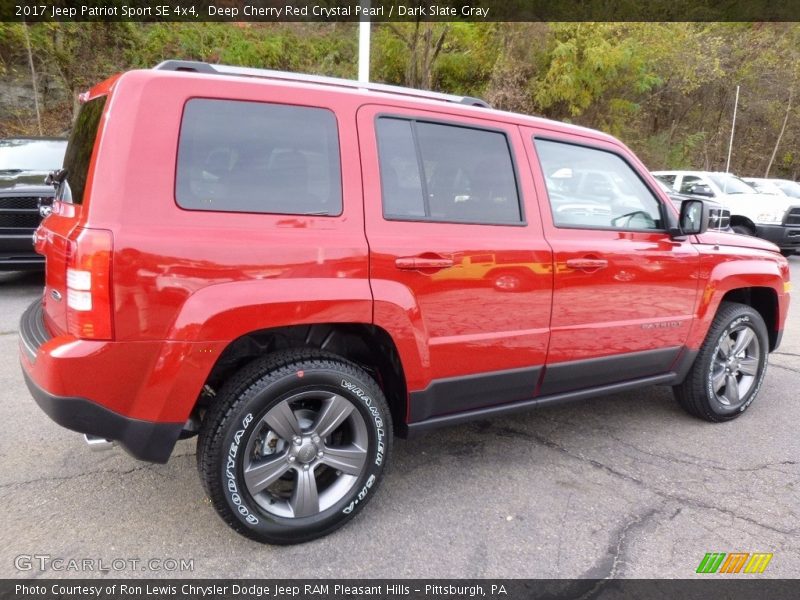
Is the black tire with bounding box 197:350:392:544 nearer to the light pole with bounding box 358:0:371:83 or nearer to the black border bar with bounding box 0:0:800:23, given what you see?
the light pole with bounding box 358:0:371:83

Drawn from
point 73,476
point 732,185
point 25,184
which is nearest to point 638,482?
point 73,476

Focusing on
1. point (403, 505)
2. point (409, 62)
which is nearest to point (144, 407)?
point (403, 505)

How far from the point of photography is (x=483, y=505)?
9.27 ft

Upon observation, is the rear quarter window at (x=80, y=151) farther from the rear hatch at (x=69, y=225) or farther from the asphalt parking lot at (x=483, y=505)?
the asphalt parking lot at (x=483, y=505)

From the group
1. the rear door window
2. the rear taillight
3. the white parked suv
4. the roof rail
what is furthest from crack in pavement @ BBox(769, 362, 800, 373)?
the white parked suv

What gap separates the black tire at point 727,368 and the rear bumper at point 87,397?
312 centimetres

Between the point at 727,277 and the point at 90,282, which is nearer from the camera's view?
the point at 90,282

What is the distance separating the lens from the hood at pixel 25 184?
6.45 m

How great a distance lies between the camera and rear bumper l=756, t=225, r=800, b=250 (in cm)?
1164

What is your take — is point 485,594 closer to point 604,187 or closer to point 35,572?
point 35,572

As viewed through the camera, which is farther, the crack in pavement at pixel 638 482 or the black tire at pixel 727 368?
the black tire at pixel 727 368

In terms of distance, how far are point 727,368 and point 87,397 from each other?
12.1ft

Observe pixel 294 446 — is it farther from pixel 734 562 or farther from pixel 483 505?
pixel 734 562

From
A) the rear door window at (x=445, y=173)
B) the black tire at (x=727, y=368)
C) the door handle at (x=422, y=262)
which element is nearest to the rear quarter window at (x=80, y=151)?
the rear door window at (x=445, y=173)
